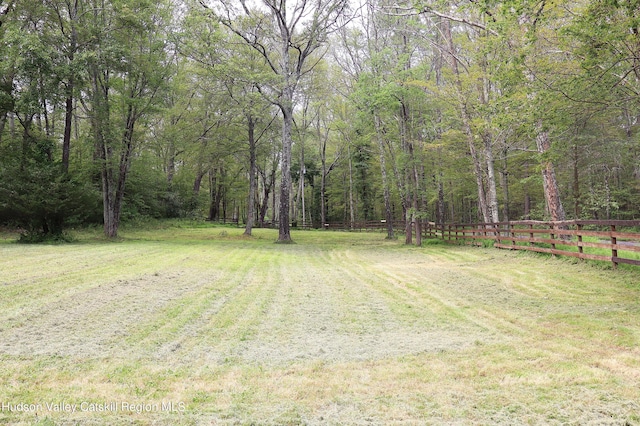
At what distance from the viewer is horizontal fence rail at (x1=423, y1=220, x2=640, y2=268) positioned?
25.8 ft

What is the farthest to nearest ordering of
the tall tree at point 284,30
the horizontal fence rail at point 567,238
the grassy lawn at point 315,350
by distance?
1. the tall tree at point 284,30
2. the horizontal fence rail at point 567,238
3. the grassy lawn at point 315,350

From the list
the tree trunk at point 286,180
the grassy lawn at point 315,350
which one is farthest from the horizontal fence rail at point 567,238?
the tree trunk at point 286,180

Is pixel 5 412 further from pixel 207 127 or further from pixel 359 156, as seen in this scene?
pixel 359 156

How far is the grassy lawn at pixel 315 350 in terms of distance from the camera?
2.60 m

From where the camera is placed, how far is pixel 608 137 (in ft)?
62.3

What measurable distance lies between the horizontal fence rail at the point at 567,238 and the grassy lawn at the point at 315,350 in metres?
0.76

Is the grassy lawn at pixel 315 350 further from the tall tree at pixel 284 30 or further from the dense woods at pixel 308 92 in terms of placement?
the tall tree at pixel 284 30

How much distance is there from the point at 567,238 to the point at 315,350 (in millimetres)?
11789

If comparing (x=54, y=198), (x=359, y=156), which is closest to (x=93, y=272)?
(x=54, y=198)

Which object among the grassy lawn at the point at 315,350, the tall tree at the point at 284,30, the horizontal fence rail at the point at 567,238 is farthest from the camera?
the tall tree at the point at 284,30

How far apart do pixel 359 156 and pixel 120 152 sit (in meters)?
24.1

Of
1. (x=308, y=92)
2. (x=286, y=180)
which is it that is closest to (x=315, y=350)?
(x=286, y=180)

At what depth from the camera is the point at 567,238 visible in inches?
487

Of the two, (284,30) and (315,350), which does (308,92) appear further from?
(315,350)
